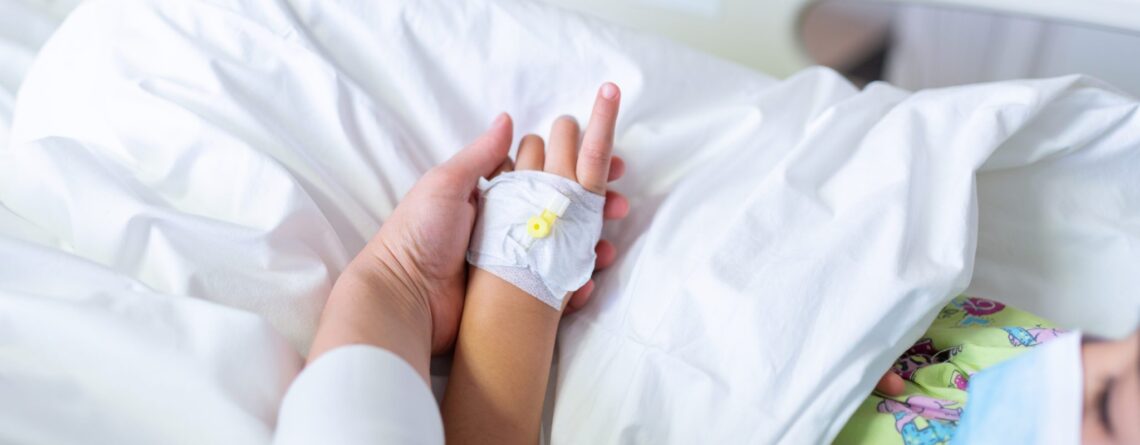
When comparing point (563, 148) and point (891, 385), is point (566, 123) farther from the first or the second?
point (891, 385)

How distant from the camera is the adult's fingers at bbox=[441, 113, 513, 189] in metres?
0.74

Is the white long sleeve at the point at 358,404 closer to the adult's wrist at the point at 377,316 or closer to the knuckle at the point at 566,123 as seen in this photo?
the adult's wrist at the point at 377,316

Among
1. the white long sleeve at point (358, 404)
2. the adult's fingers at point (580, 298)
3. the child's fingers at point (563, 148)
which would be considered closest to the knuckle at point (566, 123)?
the child's fingers at point (563, 148)

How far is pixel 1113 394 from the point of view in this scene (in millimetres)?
421

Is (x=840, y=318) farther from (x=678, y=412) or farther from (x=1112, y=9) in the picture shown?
(x=1112, y=9)

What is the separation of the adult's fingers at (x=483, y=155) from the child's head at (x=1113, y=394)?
1.52ft

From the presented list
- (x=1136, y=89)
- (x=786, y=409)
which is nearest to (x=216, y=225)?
(x=786, y=409)

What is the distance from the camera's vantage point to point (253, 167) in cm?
72

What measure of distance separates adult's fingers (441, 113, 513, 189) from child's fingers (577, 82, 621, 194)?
0.24 ft

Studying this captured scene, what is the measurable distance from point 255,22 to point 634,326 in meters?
0.44

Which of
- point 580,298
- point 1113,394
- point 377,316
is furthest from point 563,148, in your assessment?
point 1113,394

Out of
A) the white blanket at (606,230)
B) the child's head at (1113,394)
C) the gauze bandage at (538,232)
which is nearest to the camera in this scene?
the child's head at (1113,394)

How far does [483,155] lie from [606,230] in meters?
0.13

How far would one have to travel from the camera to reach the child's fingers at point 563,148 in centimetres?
77
